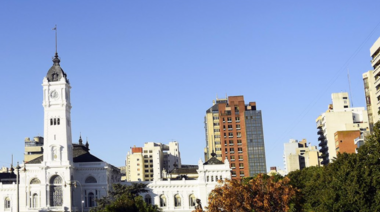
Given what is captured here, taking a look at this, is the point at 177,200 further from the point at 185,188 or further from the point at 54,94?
the point at 54,94

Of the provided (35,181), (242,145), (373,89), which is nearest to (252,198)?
(373,89)

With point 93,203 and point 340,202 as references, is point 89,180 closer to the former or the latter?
point 93,203

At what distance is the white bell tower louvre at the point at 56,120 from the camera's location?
139625mm

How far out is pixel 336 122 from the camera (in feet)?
604

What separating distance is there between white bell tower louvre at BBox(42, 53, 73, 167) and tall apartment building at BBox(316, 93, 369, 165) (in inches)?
2933

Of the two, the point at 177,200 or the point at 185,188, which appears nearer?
the point at 177,200

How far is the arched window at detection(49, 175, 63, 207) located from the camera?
137 meters

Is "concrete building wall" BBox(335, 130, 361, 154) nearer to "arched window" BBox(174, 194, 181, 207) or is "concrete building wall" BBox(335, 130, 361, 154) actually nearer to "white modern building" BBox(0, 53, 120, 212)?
"arched window" BBox(174, 194, 181, 207)

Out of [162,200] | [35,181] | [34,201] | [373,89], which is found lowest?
[162,200]

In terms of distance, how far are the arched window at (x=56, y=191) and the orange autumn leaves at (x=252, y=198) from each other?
221 feet

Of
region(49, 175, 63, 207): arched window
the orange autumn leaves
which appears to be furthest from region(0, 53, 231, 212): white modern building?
the orange autumn leaves

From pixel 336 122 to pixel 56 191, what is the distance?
8575cm

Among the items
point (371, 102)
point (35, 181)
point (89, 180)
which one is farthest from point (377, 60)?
point (35, 181)

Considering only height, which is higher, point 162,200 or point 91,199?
point 91,199
